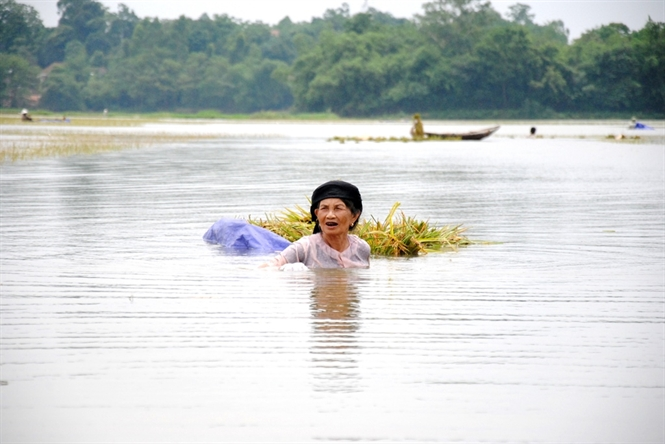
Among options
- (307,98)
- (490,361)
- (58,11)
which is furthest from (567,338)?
(58,11)

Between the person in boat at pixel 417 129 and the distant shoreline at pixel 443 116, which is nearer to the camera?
the person in boat at pixel 417 129

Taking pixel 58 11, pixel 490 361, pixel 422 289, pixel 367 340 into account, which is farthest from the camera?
pixel 58 11

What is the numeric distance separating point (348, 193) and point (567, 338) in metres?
2.78

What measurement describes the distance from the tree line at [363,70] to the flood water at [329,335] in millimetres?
84866

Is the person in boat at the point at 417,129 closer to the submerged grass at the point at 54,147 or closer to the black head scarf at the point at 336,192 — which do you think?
the submerged grass at the point at 54,147

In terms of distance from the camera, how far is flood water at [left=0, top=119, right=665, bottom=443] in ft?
17.0

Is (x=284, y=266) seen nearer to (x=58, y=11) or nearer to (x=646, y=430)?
(x=646, y=430)

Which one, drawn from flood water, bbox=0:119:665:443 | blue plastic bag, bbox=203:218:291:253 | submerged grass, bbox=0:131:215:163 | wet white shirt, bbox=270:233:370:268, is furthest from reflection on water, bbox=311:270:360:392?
submerged grass, bbox=0:131:215:163

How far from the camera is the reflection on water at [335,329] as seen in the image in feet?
A: 19.3

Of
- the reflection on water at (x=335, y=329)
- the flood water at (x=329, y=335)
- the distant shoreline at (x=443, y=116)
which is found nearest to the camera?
the flood water at (x=329, y=335)

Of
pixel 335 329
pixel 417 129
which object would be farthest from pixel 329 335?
pixel 417 129

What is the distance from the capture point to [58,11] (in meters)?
162

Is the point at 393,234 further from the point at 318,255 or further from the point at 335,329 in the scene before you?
the point at 335,329

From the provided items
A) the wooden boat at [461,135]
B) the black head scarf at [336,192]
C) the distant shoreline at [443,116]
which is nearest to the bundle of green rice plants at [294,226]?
the black head scarf at [336,192]
